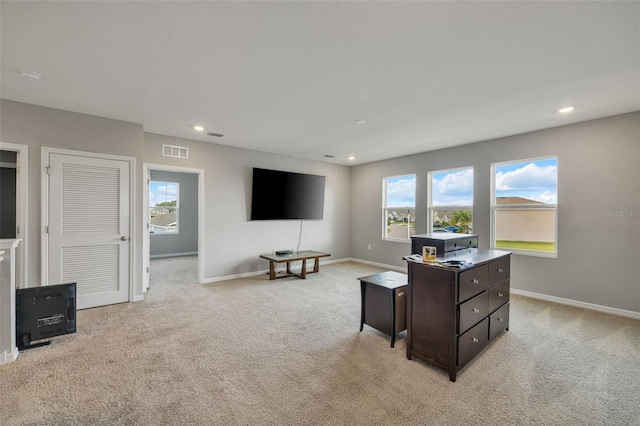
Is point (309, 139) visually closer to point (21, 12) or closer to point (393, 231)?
point (393, 231)

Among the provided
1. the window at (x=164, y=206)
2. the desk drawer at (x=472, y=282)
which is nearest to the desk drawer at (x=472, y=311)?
the desk drawer at (x=472, y=282)

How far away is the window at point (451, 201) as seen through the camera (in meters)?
5.09

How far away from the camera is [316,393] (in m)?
2.02

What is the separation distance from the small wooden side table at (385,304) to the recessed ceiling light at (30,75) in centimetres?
374

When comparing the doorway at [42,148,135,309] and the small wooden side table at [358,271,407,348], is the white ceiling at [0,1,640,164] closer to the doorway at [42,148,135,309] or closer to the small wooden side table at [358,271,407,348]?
the doorway at [42,148,135,309]

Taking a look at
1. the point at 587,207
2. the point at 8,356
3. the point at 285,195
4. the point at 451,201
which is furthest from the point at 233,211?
the point at 587,207

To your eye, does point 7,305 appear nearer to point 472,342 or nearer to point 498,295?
point 472,342

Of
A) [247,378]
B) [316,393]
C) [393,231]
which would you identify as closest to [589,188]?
[393,231]

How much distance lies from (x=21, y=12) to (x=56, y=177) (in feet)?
7.54

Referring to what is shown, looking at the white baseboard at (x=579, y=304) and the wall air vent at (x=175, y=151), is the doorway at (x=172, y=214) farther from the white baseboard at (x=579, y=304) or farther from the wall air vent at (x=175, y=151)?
the white baseboard at (x=579, y=304)

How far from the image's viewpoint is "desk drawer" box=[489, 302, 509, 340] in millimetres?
2699

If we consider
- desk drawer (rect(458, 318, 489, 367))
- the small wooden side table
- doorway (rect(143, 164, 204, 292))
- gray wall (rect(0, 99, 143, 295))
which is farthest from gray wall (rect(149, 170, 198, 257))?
desk drawer (rect(458, 318, 489, 367))

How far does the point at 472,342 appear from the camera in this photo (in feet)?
7.82

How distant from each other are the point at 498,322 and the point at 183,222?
27.1 ft
